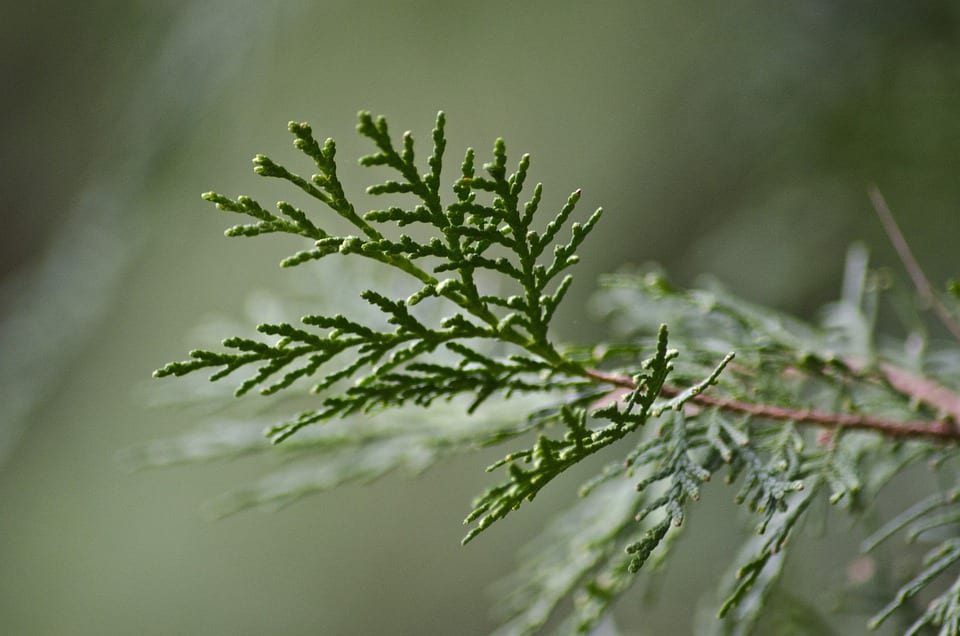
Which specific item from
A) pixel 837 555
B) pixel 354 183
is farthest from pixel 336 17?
pixel 837 555

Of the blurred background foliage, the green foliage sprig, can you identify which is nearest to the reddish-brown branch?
the green foliage sprig

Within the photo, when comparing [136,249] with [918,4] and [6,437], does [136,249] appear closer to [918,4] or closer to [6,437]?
[6,437]

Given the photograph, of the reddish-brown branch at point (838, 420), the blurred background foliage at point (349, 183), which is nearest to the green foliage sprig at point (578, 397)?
the reddish-brown branch at point (838, 420)

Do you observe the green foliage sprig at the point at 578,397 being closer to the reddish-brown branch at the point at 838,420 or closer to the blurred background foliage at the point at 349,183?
the reddish-brown branch at the point at 838,420

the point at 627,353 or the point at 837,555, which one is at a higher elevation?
the point at 627,353

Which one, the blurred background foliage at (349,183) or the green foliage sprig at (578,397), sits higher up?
the blurred background foliage at (349,183)
